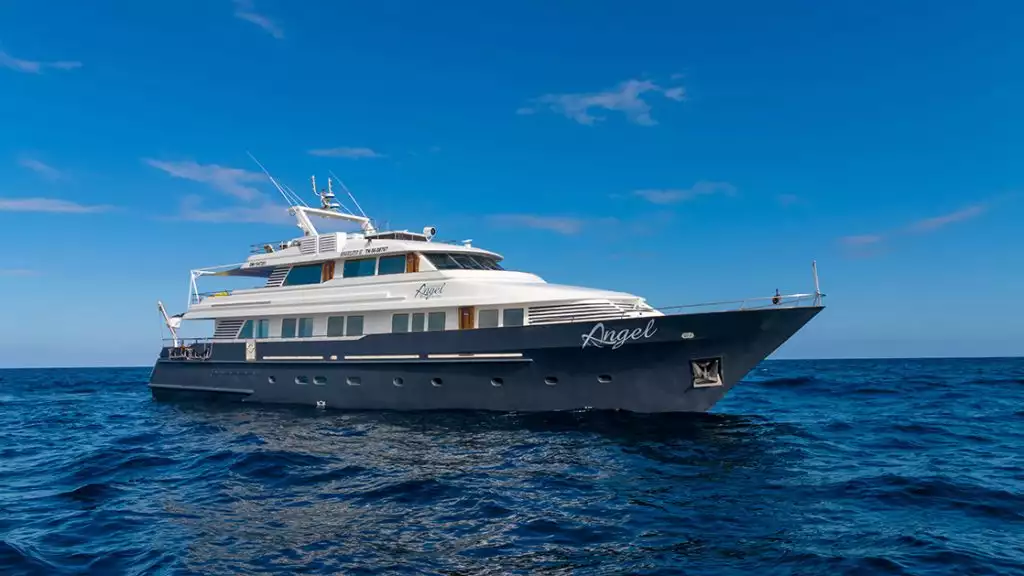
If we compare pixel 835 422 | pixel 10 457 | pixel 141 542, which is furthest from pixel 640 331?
pixel 10 457

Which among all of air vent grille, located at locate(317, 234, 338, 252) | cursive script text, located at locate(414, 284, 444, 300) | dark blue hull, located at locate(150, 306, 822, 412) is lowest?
dark blue hull, located at locate(150, 306, 822, 412)

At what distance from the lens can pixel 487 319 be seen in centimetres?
1605

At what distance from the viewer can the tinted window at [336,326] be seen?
60.5ft

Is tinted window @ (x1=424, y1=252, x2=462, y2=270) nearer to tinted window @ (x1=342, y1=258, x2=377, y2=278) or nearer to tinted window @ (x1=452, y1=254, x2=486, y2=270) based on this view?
tinted window @ (x1=452, y1=254, x2=486, y2=270)

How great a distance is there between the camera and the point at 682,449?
11508 mm

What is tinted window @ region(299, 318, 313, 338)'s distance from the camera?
1914 centimetres

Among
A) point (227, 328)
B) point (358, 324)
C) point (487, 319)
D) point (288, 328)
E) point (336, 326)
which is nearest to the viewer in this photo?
point (487, 319)

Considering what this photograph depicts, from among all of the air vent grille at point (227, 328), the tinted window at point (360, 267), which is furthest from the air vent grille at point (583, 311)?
the air vent grille at point (227, 328)

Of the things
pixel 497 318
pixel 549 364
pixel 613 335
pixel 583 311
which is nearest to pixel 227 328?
pixel 497 318

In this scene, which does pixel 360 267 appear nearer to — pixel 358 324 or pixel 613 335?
pixel 358 324

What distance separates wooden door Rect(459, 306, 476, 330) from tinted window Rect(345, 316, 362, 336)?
369cm

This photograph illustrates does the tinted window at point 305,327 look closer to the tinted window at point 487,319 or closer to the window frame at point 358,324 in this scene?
the window frame at point 358,324

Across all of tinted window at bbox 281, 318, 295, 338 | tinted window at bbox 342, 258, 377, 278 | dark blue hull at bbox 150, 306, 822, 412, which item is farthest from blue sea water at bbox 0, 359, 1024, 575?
tinted window at bbox 342, 258, 377, 278

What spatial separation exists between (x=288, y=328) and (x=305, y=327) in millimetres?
794
